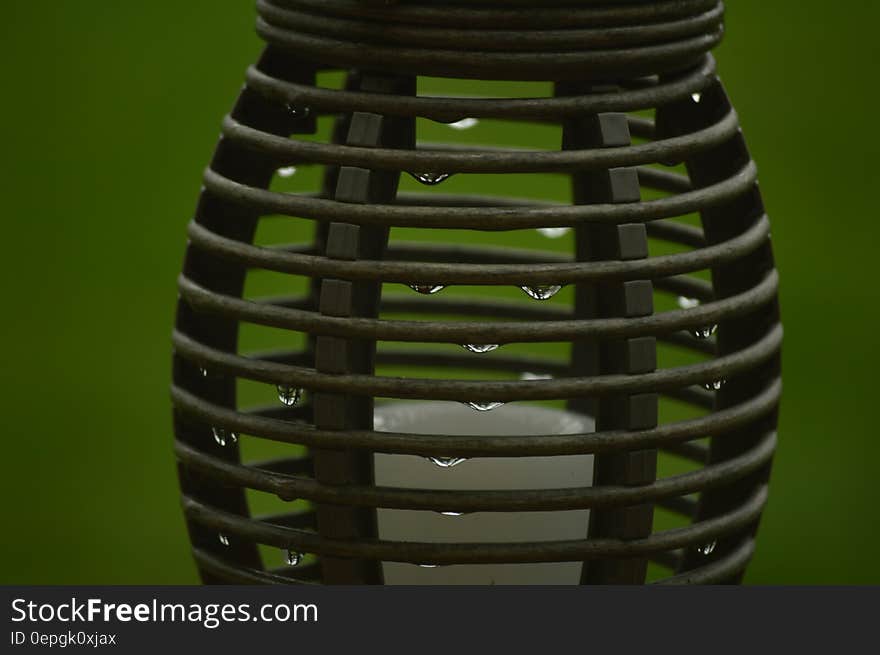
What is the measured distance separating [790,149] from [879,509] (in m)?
0.79

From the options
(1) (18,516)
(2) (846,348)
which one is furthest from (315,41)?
(2) (846,348)

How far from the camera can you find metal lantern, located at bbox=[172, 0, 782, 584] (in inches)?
38.6

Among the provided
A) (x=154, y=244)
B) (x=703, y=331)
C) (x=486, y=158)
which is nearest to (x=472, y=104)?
(x=486, y=158)

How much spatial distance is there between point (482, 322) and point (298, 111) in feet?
0.77

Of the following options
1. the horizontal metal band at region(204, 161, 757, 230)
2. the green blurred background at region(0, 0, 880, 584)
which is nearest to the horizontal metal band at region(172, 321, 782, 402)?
the horizontal metal band at region(204, 161, 757, 230)

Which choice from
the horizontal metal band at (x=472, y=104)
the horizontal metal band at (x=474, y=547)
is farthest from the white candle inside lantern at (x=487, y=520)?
the horizontal metal band at (x=472, y=104)

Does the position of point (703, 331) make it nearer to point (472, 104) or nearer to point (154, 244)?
point (472, 104)

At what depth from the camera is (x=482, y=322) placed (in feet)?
3.44

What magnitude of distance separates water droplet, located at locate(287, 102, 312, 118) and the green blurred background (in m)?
1.02

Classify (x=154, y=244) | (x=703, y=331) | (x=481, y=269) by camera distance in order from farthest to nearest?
(x=154, y=244) → (x=703, y=331) → (x=481, y=269)

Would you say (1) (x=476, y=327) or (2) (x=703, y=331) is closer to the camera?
(1) (x=476, y=327)

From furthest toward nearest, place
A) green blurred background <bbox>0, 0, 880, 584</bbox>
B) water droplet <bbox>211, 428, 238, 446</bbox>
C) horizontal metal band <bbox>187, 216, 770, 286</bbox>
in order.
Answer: green blurred background <bbox>0, 0, 880, 584</bbox> → water droplet <bbox>211, 428, 238, 446</bbox> → horizontal metal band <bbox>187, 216, 770, 286</bbox>

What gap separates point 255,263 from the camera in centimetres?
104

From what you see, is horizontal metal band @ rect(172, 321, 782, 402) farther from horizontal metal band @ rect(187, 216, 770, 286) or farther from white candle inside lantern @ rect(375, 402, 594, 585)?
white candle inside lantern @ rect(375, 402, 594, 585)
